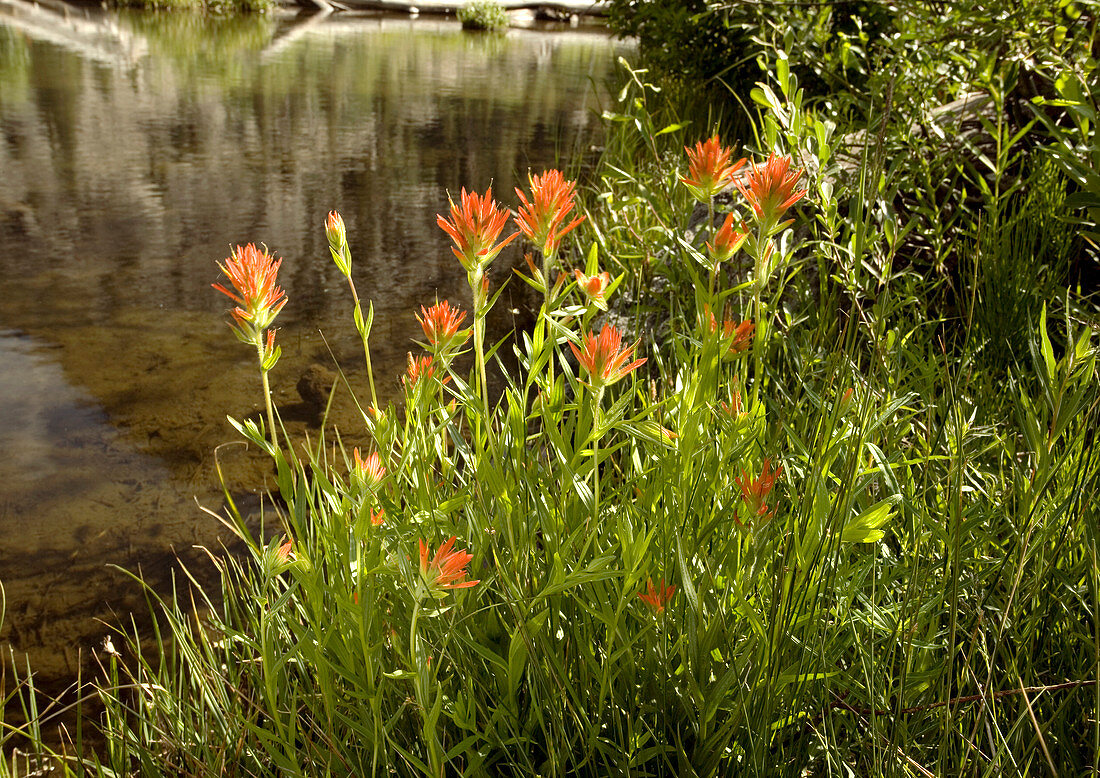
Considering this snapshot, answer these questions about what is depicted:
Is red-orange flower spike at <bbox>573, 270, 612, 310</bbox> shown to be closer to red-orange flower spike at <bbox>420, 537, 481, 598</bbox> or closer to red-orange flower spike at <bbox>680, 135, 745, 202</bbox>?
red-orange flower spike at <bbox>680, 135, 745, 202</bbox>

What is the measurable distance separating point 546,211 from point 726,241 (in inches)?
8.9

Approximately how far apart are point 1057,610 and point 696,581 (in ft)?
1.90

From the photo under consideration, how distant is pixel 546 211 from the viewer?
99cm

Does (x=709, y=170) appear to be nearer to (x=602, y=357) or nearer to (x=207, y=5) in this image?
(x=602, y=357)

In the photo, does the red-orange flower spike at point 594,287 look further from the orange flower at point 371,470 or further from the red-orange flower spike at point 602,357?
the orange flower at point 371,470

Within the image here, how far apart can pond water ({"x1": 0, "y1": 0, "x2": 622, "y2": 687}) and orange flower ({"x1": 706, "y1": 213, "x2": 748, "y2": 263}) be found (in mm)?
745

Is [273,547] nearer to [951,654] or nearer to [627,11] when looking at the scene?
[951,654]

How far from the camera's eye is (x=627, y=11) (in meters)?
6.14

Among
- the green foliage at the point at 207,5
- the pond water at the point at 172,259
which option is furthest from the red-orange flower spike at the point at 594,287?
the green foliage at the point at 207,5

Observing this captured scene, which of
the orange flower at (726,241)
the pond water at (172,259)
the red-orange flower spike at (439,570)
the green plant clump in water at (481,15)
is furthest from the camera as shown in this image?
the green plant clump in water at (481,15)

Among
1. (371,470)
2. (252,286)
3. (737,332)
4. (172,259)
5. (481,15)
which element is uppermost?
(481,15)

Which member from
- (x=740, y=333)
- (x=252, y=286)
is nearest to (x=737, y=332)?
(x=740, y=333)

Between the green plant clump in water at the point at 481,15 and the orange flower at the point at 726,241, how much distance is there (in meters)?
19.4

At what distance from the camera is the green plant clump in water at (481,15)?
1883 cm
